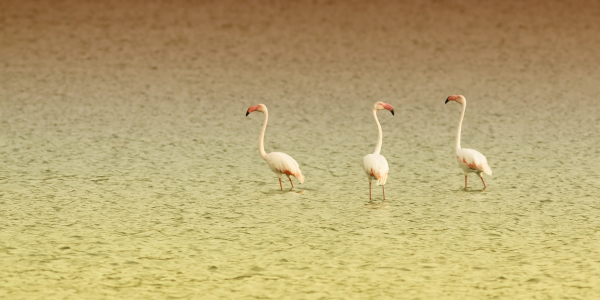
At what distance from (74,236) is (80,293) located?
1.07 meters

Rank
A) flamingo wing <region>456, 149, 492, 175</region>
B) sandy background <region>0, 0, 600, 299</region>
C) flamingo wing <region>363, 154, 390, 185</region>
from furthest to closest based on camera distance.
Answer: flamingo wing <region>456, 149, 492, 175</region> < flamingo wing <region>363, 154, 390, 185</region> < sandy background <region>0, 0, 600, 299</region>

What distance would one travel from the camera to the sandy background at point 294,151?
4590 millimetres

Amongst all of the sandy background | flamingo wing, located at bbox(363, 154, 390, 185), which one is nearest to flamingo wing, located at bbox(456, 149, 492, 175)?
the sandy background

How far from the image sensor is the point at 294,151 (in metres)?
8.00

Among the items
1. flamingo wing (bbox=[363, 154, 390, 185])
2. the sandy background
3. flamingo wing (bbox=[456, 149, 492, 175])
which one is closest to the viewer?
the sandy background

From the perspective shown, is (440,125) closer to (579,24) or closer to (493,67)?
(493,67)

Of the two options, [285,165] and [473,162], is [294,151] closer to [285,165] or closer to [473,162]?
[285,165]

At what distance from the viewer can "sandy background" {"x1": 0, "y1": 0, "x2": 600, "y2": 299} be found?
15.1 ft

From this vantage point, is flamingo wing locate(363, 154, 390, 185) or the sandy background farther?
flamingo wing locate(363, 154, 390, 185)

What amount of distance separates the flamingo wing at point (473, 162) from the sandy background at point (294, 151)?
23 cm

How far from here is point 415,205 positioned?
19.8 feet

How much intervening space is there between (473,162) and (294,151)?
7.32ft

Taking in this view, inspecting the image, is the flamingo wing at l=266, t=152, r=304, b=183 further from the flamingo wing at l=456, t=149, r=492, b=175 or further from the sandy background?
the flamingo wing at l=456, t=149, r=492, b=175

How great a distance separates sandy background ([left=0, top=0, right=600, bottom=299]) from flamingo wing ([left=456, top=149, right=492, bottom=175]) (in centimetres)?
23
